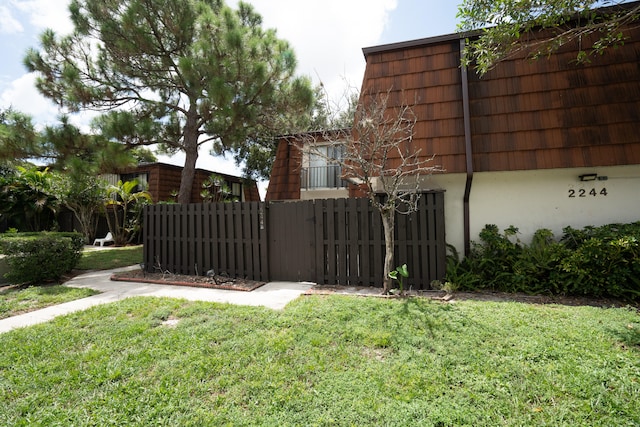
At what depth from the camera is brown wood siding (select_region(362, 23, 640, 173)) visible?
5027 mm

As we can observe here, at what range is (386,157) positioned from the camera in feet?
Result: 18.4

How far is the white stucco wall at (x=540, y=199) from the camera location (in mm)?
5297

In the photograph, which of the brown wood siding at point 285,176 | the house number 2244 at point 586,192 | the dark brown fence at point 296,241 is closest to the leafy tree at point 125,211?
the brown wood siding at point 285,176

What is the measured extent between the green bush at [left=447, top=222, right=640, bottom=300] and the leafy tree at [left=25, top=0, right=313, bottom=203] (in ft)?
26.1

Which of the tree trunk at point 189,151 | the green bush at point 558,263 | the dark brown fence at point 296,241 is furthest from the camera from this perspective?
the tree trunk at point 189,151

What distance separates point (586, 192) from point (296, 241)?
5631mm

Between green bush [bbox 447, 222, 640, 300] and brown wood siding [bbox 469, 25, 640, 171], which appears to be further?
brown wood siding [bbox 469, 25, 640, 171]

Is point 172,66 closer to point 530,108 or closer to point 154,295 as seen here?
point 154,295

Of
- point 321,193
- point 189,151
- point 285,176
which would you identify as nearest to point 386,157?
point 321,193

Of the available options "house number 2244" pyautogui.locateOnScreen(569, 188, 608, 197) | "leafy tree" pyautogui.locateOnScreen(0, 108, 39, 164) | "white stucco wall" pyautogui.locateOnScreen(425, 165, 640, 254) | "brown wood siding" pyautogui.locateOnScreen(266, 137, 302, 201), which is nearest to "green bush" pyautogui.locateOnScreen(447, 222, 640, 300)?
"white stucco wall" pyautogui.locateOnScreen(425, 165, 640, 254)

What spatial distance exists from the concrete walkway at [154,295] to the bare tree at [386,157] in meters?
1.82

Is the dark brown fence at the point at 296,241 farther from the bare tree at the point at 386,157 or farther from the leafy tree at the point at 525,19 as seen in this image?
the leafy tree at the point at 525,19

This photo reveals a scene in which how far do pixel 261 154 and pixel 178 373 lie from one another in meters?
16.8

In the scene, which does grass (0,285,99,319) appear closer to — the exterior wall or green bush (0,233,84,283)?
green bush (0,233,84,283)
